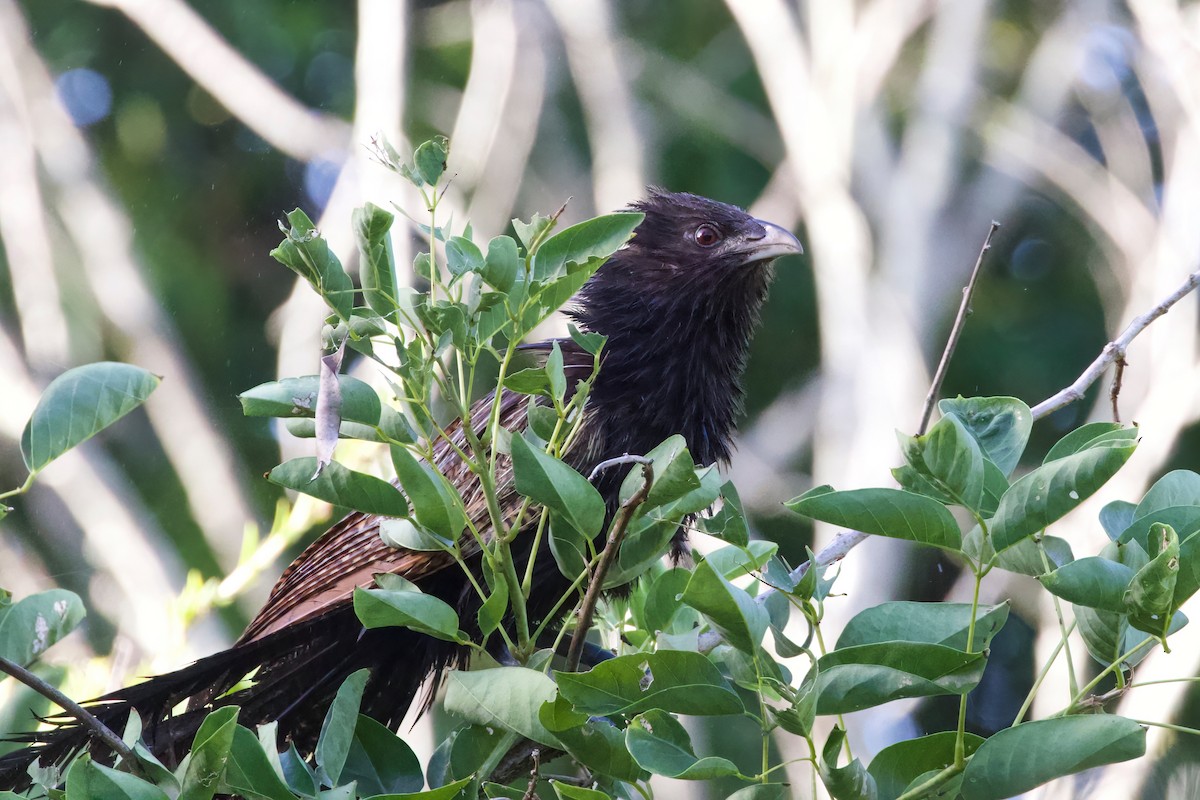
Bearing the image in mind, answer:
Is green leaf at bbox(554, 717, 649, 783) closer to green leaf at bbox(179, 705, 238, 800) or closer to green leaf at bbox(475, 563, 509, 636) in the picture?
green leaf at bbox(475, 563, 509, 636)

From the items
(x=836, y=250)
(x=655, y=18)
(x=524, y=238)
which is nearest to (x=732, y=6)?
(x=655, y=18)

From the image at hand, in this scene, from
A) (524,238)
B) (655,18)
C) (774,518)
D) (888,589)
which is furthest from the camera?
(655,18)

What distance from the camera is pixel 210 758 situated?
65 centimetres

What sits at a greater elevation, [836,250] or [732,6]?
[732,6]

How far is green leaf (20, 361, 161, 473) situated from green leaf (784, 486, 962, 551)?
0.41 meters

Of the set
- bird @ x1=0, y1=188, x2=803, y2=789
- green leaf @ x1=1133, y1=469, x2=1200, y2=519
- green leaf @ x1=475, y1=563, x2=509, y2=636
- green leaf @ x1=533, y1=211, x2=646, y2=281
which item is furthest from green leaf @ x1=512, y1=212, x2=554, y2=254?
bird @ x1=0, y1=188, x2=803, y2=789

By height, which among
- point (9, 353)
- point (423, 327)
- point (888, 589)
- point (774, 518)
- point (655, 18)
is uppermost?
point (655, 18)

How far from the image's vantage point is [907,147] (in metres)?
5.09

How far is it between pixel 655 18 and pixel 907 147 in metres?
1.43

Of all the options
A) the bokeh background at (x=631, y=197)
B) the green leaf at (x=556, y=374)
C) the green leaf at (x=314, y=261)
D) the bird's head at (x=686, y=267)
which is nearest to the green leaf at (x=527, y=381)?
the green leaf at (x=556, y=374)

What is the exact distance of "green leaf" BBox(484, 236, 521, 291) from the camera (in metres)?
0.74

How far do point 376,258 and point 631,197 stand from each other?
4.00 meters

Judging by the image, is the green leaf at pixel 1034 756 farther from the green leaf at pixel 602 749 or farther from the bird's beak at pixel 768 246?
the bird's beak at pixel 768 246

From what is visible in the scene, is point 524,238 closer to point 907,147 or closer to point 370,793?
point 370,793
